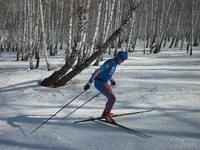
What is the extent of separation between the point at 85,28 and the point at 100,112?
6353 mm

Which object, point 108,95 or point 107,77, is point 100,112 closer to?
point 108,95

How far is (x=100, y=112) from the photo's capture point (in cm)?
727

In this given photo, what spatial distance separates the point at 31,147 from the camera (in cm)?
549

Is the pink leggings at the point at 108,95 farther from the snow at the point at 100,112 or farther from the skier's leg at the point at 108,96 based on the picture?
the snow at the point at 100,112

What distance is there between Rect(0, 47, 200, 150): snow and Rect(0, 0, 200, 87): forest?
1.40m

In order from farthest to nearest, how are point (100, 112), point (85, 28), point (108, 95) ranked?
point (85, 28) → point (100, 112) → point (108, 95)

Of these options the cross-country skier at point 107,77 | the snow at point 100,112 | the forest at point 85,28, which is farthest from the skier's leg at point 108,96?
the forest at point 85,28

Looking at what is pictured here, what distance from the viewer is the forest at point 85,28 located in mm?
10405

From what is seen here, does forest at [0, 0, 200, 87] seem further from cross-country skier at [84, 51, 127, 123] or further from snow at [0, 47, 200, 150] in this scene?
cross-country skier at [84, 51, 127, 123]

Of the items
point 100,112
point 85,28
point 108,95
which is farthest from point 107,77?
point 85,28

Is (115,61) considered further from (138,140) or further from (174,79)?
(174,79)

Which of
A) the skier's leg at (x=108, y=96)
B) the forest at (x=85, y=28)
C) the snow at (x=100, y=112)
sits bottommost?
the snow at (x=100, y=112)

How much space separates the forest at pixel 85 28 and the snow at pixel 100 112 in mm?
1403

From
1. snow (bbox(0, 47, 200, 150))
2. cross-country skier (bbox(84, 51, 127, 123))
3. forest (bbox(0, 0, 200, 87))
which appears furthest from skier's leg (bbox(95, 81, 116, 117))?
forest (bbox(0, 0, 200, 87))
